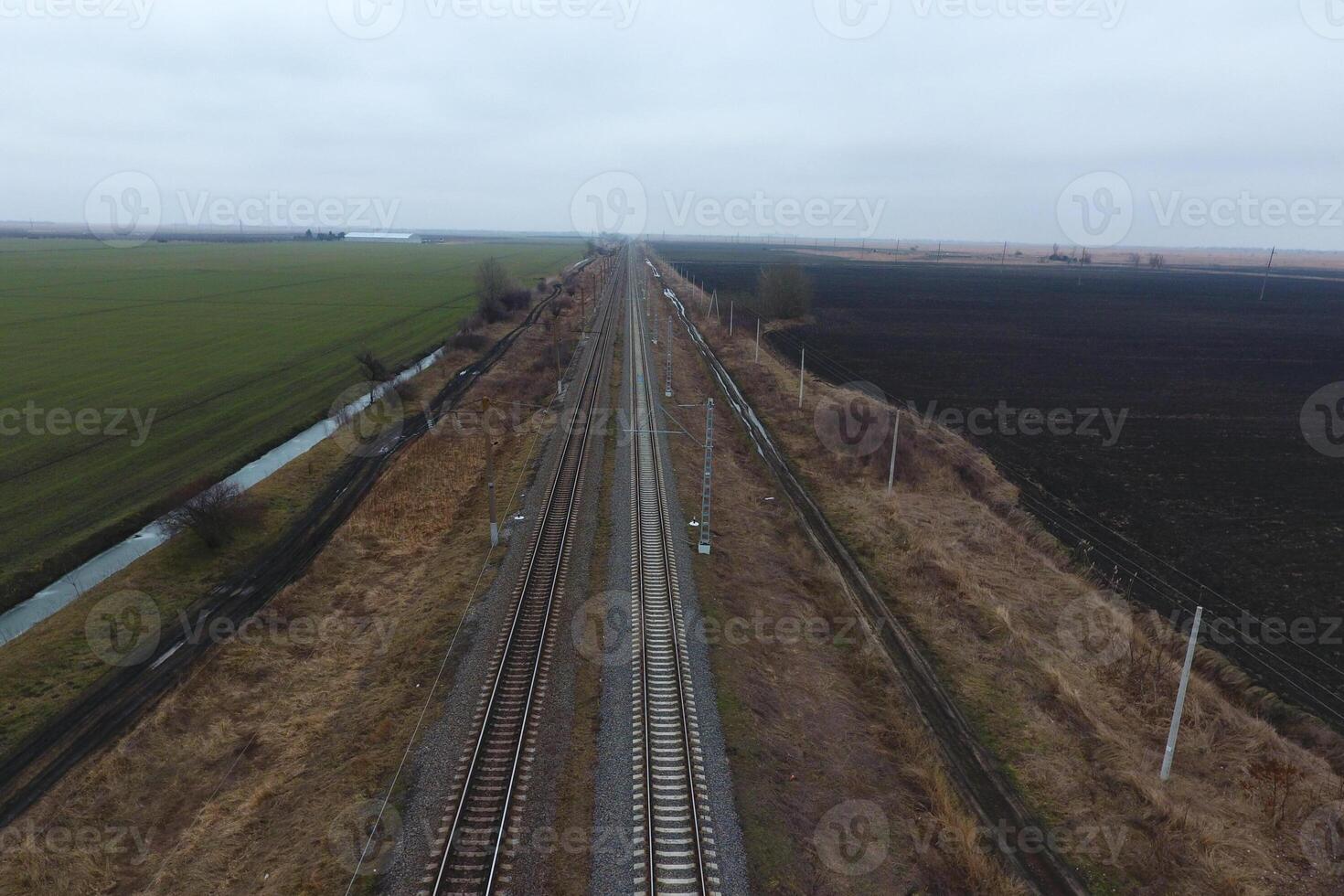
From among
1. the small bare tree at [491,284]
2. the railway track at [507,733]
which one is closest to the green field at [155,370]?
the small bare tree at [491,284]

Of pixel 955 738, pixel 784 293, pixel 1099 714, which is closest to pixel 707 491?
pixel 955 738

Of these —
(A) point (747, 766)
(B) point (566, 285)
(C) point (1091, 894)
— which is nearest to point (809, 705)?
(A) point (747, 766)

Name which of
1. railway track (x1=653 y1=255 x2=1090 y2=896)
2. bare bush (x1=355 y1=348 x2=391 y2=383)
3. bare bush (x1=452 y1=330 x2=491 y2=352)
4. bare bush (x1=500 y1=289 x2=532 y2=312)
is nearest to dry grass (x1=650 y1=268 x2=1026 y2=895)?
railway track (x1=653 y1=255 x2=1090 y2=896)

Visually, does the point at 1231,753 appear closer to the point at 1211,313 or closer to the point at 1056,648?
the point at 1056,648

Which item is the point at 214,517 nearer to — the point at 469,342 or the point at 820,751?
the point at 820,751

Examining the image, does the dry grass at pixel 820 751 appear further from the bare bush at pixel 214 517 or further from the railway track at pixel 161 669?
the bare bush at pixel 214 517

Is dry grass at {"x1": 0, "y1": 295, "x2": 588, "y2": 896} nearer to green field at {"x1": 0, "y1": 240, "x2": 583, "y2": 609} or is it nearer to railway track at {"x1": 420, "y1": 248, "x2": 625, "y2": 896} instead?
railway track at {"x1": 420, "y1": 248, "x2": 625, "y2": 896}

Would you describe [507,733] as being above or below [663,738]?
below
